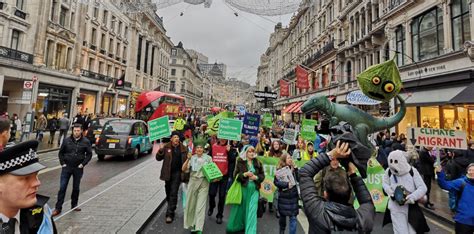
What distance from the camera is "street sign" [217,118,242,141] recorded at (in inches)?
258

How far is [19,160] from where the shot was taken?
5.81 feet

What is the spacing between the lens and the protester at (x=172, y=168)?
225 inches

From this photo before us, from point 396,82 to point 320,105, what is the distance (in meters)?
1.82

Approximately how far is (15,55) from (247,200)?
24.8 meters

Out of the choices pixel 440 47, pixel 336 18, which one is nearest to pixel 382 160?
pixel 440 47

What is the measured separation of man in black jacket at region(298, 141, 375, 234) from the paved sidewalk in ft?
12.9

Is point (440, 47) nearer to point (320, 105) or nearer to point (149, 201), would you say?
point (320, 105)

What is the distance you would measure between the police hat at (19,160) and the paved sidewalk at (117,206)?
346 centimetres

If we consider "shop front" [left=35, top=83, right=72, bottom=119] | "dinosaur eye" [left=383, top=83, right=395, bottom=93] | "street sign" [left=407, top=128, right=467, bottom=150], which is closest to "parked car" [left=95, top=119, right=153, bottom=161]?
"dinosaur eye" [left=383, top=83, right=395, bottom=93]

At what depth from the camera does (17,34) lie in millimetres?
21219

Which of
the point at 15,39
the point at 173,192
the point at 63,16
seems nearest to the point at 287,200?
the point at 173,192

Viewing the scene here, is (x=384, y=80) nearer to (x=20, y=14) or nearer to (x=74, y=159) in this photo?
(x=74, y=159)

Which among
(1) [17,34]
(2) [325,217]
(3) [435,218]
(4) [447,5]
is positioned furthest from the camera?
(1) [17,34]

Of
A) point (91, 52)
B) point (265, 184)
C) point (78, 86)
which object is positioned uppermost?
point (91, 52)
